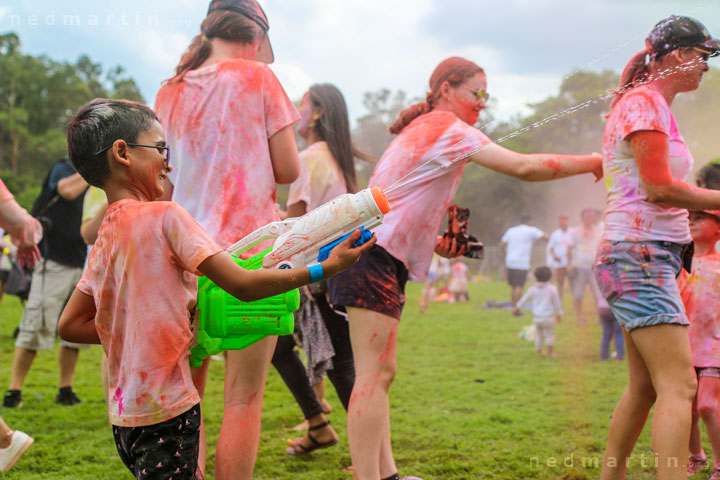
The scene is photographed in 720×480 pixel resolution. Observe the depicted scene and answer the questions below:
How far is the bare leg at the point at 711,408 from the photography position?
9.94 feet

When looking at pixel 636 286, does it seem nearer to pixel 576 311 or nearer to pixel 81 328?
pixel 81 328

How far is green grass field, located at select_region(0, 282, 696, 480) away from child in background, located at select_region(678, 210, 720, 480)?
12.0 inches

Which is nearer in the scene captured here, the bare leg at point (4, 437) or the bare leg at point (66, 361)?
the bare leg at point (4, 437)

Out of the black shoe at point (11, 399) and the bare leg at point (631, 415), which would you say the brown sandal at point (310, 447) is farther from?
the black shoe at point (11, 399)

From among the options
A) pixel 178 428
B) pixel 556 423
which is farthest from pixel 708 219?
pixel 178 428

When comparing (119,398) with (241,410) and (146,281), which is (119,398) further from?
(241,410)

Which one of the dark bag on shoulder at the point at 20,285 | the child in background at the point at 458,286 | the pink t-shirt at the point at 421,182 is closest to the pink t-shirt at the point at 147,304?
the pink t-shirt at the point at 421,182

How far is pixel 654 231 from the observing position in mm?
2520

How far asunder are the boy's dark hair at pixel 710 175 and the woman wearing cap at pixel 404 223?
98 centimetres

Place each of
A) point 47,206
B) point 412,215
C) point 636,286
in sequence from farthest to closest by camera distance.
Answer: point 47,206, point 412,215, point 636,286

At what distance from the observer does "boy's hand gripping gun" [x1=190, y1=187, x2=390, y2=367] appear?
1615mm

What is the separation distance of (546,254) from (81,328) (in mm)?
7548

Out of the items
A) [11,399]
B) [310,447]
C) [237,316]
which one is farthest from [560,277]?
[237,316]

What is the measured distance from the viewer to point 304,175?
3555 mm
